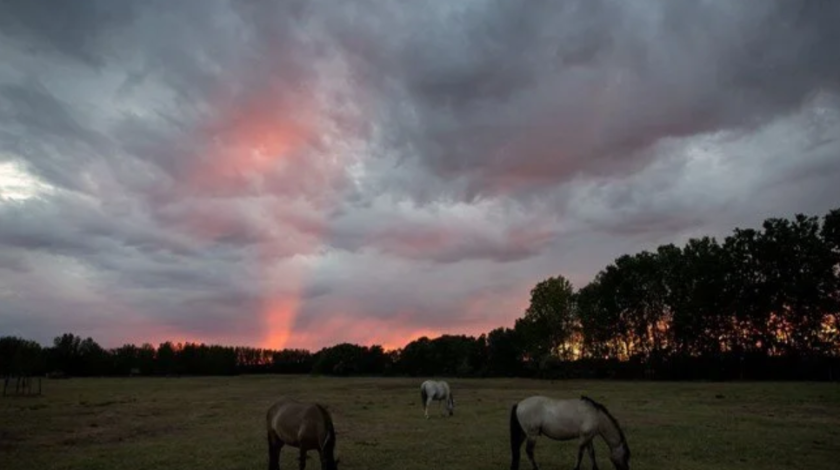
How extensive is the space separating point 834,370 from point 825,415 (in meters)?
45.5

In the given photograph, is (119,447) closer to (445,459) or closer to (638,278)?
(445,459)

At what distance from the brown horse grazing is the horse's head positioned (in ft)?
24.9

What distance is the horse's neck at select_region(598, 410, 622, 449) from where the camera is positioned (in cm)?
1470

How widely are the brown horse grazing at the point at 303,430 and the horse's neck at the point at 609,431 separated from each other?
7.61 m

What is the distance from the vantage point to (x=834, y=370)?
64688mm

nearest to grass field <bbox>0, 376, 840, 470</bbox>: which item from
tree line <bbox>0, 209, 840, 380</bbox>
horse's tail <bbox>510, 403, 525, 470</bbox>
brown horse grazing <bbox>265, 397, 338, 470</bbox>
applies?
horse's tail <bbox>510, 403, 525, 470</bbox>

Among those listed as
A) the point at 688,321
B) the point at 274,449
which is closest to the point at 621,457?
the point at 274,449

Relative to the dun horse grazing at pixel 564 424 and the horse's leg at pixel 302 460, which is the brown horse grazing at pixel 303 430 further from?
the dun horse grazing at pixel 564 424

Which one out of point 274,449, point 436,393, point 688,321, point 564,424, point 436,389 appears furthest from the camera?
point 688,321

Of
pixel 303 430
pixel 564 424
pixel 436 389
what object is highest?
pixel 303 430

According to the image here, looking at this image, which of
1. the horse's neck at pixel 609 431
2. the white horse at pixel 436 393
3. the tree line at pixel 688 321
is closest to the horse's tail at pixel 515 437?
the horse's neck at pixel 609 431

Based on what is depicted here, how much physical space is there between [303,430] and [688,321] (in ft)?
254

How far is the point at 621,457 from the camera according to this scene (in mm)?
14258

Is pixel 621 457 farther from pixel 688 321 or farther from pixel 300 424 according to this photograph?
pixel 688 321
